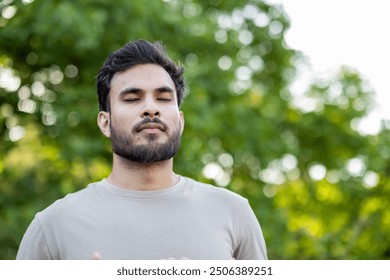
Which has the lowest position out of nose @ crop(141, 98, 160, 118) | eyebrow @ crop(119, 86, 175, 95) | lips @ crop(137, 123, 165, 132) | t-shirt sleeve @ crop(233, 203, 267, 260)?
t-shirt sleeve @ crop(233, 203, 267, 260)

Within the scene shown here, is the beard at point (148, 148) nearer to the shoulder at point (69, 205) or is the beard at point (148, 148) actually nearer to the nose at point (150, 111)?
the nose at point (150, 111)

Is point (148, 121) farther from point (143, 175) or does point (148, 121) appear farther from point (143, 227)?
point (143, 227)

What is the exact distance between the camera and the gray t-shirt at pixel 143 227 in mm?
2236

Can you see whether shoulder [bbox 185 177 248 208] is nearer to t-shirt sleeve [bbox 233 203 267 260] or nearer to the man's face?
t-shirt sleeve [bbox 233 203 267 260]

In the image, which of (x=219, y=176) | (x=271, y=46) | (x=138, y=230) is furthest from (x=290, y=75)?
(x=138, y=230)

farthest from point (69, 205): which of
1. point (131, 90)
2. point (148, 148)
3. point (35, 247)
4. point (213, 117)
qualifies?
point (213, 117)

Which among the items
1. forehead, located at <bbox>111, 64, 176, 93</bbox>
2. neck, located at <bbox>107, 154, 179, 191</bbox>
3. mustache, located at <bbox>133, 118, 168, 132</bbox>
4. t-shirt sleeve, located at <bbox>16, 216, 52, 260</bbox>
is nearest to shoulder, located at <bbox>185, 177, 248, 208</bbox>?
neck, located at <bbox>107, 154, 179, 191</bbox>

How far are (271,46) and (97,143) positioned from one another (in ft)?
14.8

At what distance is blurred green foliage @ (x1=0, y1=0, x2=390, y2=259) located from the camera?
9.06 metres

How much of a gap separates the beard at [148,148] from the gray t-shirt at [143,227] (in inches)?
5.1

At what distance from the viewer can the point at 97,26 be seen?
904cm

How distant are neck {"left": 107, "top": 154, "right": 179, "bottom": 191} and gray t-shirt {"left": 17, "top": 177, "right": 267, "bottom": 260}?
0.10 ft

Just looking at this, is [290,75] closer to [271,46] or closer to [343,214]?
[271,46]

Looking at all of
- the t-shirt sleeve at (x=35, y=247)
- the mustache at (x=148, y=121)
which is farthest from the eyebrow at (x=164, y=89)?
the t-shirt sleeve at (x=35, y=247)
